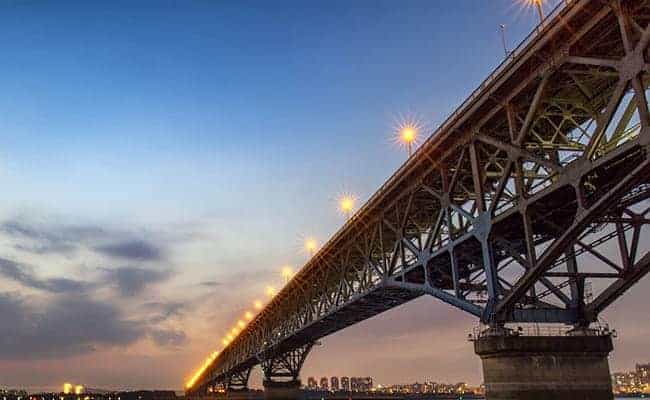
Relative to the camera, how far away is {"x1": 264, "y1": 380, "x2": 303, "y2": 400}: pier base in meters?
109

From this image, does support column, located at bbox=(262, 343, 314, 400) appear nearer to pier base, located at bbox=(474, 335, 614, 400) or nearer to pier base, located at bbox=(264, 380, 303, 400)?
pier base, located at bbox=(264, 380, 303, 400)


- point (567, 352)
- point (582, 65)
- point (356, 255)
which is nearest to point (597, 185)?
point (582, 65)

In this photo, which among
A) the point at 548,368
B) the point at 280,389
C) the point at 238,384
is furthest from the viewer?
the point at 238,384

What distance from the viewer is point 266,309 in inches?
3738

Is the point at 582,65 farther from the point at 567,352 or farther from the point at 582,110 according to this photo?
the point at 567,352

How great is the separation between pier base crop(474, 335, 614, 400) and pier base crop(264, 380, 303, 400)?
8678cm

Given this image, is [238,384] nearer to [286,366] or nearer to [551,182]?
[286,366]

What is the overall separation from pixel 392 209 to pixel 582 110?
58.8 feet

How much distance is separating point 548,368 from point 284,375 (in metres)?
88.9

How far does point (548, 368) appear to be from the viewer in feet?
88.3

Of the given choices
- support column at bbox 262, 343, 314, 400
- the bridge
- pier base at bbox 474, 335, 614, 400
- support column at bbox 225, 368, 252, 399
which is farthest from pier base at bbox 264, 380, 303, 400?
pier base at bbox 474, 335, 614, 400

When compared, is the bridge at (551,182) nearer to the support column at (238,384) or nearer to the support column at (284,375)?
the support column at (284,375)

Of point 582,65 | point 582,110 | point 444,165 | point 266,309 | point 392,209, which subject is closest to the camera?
point 582,65

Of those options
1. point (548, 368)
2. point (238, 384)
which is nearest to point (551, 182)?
point (548, 368)
